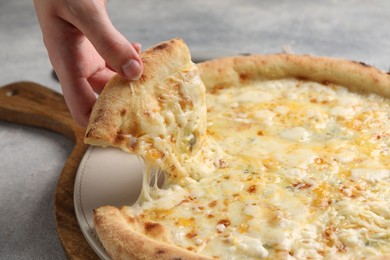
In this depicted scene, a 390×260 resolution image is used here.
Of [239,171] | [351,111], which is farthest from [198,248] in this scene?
[351,111]

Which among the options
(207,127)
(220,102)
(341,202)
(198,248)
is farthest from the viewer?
(220,102)

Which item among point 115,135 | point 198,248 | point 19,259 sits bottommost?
point 19,259

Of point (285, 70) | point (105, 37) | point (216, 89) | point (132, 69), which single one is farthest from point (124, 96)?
point (285, 70)

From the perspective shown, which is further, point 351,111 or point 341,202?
point 351,111

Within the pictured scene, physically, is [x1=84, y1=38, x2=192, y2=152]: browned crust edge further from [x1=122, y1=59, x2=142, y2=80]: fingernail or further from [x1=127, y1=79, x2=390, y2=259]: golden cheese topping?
[x1=127, y1=79, x2=390, y2=259]: golden cheese topping

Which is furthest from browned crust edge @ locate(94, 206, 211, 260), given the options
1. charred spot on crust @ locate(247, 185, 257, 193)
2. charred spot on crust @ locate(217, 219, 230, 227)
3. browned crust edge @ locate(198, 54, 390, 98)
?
browned crust edge @ locate(198, 54, 390, 98)

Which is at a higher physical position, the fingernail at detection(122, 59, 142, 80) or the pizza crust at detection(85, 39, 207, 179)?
the fingernail at detection(122, 59, 142, 80)

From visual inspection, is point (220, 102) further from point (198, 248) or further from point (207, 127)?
point (198, 248)
